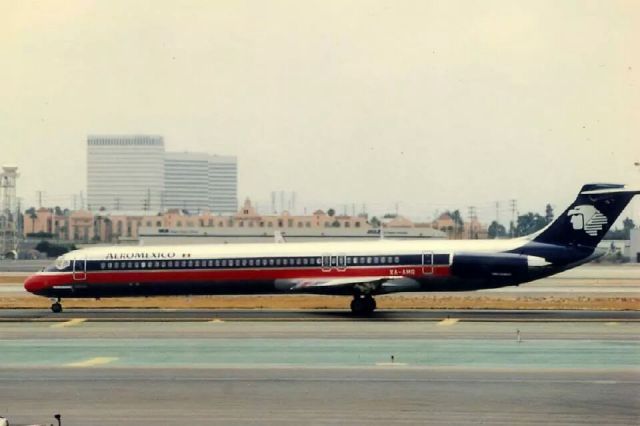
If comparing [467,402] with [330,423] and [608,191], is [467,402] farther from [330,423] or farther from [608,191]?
[608,191]

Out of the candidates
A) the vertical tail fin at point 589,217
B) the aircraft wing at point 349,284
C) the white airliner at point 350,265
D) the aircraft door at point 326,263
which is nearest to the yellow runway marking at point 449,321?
the white airliner at point 350,265

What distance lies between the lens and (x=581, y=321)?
41.2 meters

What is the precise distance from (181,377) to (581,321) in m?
20.8

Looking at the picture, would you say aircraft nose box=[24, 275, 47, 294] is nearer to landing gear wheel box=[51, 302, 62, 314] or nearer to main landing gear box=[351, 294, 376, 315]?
landing gear wheel box=[51, 302, 62, 314]

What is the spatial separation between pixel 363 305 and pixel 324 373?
19.4 m

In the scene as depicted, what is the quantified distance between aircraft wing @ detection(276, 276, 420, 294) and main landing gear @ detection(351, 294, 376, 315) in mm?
586

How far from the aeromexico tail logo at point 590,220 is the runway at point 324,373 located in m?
6.80

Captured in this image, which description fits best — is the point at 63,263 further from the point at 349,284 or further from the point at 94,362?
the point at 94,362

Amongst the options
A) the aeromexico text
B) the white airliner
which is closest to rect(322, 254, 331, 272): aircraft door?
the white airliner

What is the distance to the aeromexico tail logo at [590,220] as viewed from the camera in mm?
46125

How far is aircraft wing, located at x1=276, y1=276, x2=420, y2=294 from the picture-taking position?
45.2m

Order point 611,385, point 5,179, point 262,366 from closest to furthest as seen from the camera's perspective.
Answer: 1. point 611,385
2. point 262,366
3. point 5,179

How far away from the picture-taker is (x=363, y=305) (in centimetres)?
4594

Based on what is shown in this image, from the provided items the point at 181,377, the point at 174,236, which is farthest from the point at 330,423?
the point at 174,236
